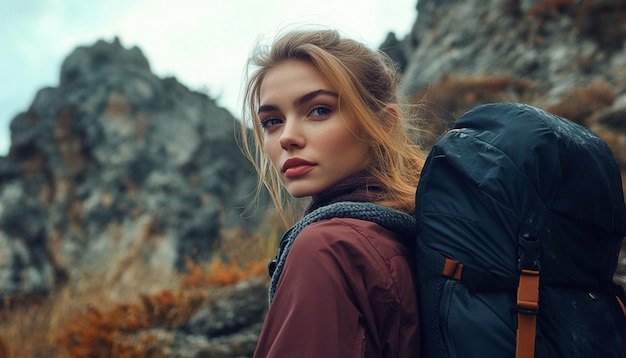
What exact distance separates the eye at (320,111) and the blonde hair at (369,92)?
5 centimetres

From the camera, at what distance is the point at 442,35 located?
14.2 m

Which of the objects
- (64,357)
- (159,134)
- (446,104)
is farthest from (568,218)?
(159,134)

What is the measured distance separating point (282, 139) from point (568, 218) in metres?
0.77

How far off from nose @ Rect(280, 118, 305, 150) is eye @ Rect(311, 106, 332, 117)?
0.06 metres

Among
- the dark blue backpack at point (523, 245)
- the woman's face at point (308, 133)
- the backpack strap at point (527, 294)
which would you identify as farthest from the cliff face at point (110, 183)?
the backpack strap at point (527, 294)

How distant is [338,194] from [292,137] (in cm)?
21

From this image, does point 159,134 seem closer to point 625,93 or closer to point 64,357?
point 64,357

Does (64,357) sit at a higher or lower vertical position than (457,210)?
lower

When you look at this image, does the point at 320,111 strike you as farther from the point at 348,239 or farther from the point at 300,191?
the point at 348,239

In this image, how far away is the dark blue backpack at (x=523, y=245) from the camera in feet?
3.33

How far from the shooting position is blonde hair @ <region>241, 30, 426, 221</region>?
155 cm

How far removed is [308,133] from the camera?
4.96 ft

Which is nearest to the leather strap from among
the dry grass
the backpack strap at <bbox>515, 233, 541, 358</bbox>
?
the backpack strap at <bbox>515, 233, 541, 358</bbox>

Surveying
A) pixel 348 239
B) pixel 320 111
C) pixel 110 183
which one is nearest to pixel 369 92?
pixel 320 111
